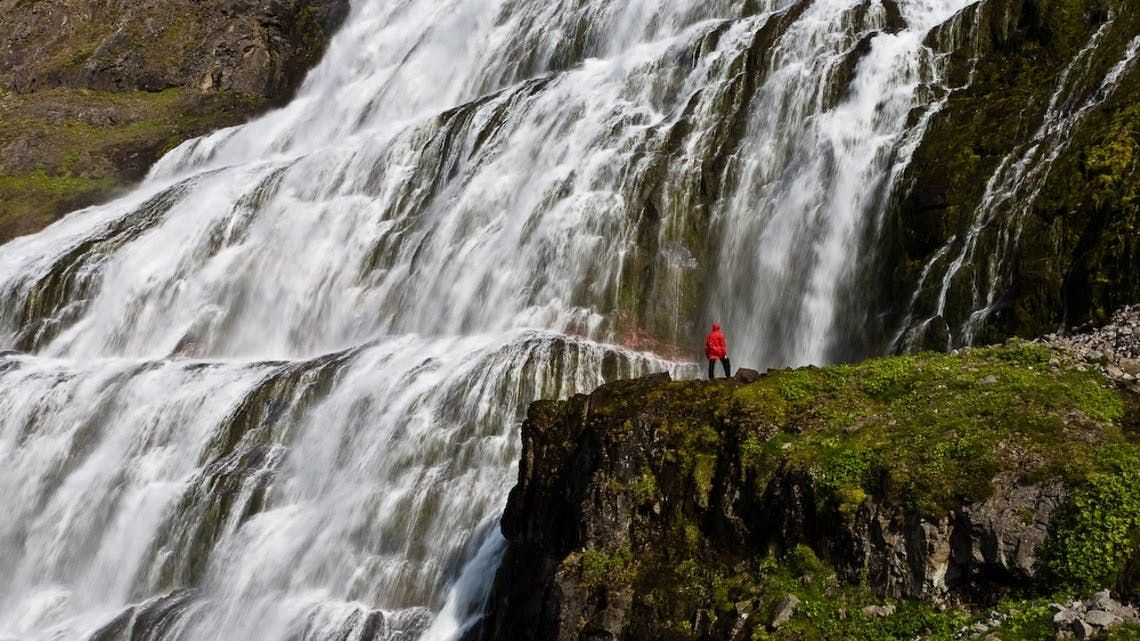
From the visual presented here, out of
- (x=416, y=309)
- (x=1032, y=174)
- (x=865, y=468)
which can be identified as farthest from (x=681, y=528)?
(x=416, y=309)

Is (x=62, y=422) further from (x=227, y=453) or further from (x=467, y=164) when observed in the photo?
(x=467, y=164)

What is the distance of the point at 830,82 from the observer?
2183cm

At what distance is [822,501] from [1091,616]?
2827 millimetres

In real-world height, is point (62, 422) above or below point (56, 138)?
below

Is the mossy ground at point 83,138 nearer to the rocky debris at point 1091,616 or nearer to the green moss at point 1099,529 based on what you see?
the green moss at point 1099,529

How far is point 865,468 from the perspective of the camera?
11008 millimetres

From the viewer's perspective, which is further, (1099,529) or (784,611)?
(784,611)

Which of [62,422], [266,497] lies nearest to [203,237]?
[62,422]

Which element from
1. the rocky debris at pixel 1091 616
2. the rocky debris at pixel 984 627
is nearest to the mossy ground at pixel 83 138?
the rocky debris at pixel 984 627

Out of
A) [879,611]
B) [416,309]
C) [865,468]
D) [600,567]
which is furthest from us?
[416,309]

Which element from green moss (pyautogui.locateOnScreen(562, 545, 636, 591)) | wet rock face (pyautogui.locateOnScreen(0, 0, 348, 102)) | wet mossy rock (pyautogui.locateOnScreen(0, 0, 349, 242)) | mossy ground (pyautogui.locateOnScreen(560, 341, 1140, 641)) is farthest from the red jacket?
wet rock face (pyautogui.locateOnScreen(0, 0, 348, 102))

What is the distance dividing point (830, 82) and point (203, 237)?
18413 mm

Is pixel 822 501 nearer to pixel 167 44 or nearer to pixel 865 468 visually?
pixel 865 468

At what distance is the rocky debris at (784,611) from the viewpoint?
33.8 feet
